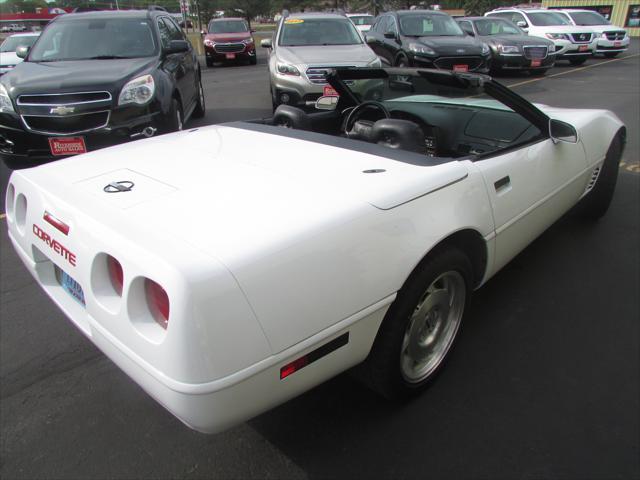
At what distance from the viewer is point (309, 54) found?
7.39 meters

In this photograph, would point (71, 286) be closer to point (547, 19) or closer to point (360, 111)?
point (360, 111)

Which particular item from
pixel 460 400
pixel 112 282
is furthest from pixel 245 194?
pixel 460 400

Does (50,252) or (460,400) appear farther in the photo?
(460,400)

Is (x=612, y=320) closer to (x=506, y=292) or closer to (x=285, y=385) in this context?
(x=506, y=292)

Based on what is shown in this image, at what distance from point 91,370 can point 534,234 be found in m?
2.49

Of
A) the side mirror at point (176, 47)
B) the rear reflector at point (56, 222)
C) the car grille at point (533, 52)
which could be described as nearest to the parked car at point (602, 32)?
the car grille at point (533, 52)

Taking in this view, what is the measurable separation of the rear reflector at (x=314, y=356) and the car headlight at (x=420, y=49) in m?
9.29

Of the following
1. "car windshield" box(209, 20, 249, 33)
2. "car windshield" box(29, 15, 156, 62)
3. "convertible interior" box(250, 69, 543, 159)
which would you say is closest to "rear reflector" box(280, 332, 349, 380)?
"convertible interior" box(250, 69, 543, 159)

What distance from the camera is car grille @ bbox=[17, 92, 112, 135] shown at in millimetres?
4516

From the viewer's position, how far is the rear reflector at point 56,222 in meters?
1.67

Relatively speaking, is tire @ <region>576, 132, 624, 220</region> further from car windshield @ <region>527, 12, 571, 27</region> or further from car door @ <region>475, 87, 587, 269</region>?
car windshield @ <region>527, 12, 571, 27</region>

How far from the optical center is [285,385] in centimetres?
146

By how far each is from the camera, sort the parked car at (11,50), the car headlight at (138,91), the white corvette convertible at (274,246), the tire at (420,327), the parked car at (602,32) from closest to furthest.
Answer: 1. the white corvette convertible at (274,246)
2. the tire at (420,327)
3. the car headlight at (138,91)
4. the parked car at (11,50)
5. the parked car at (602,32)

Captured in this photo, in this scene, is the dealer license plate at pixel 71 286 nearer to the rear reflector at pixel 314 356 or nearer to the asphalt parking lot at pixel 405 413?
the asphalt parking lot at pixel 405 413
